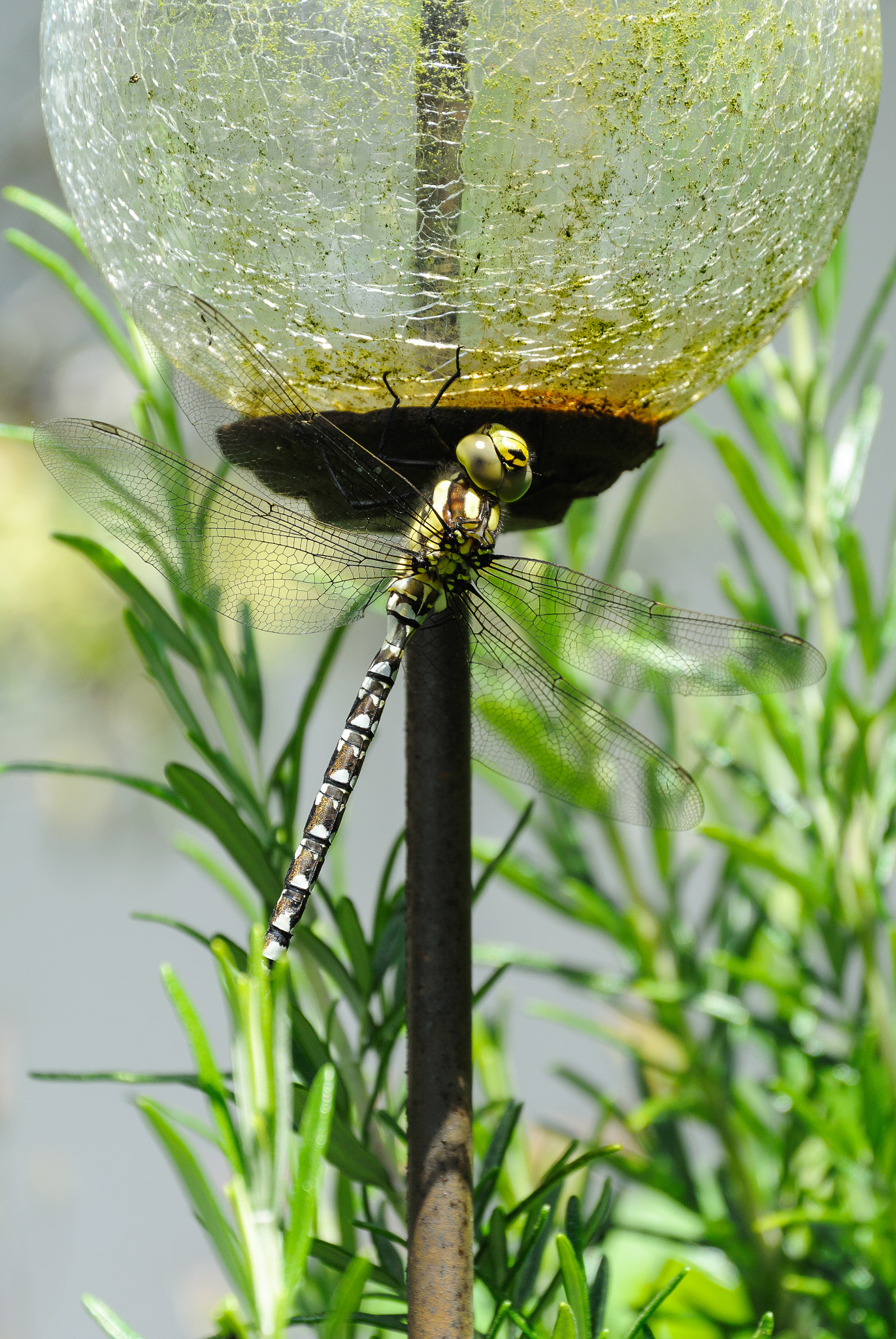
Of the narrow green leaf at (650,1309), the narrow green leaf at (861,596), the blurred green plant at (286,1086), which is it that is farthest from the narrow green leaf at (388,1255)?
the narrow green leaf at (861,596)

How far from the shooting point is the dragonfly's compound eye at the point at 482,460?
0.33 m

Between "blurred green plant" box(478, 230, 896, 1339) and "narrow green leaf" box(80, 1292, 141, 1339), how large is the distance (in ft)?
0.96

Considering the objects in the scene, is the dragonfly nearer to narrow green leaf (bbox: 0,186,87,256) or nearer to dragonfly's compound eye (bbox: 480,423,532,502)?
dragonfly's compound eye (bbox: 480,423,532,502)

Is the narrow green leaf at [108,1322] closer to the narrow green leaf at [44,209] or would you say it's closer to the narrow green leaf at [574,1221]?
the narrow green leaf at [574,1221]

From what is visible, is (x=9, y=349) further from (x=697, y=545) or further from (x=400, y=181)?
(x=400, y=181)

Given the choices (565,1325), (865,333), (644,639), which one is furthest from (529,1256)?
(865,333)

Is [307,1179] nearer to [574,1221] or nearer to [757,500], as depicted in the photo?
[574,1221]

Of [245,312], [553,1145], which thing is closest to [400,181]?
[245,312]

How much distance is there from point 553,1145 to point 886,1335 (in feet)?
2.17

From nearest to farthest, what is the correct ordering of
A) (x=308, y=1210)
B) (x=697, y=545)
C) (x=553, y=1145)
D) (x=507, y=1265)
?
(x=308, y=1210), (x=507, y=1265), (x=553, y=1145), (x=697, y=545)

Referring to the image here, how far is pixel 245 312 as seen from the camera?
12.9 inches

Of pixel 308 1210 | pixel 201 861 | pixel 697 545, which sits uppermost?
pixel 697 545

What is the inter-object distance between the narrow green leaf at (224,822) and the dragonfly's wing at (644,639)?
134mm

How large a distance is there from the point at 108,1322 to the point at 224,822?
0.16m
